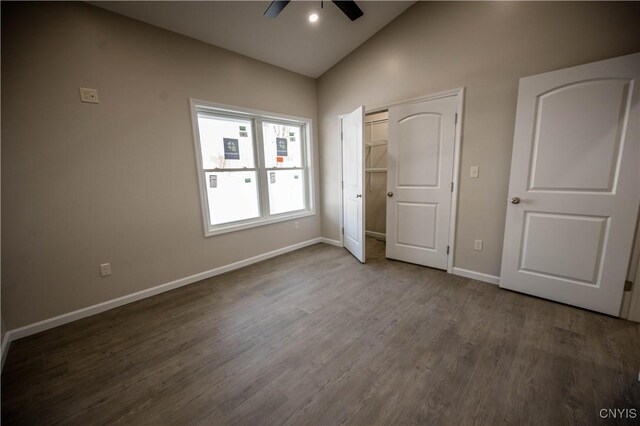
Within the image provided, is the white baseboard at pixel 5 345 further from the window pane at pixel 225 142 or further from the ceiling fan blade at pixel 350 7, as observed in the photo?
the ceiling fan blade at pixel 350 7

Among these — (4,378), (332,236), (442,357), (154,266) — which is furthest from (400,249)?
(4,378)

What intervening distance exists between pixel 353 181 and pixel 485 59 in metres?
1.85

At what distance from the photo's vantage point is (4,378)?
5.22 feet

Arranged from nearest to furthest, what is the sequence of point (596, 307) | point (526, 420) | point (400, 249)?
1. point (526, 420)
2. point (596, 307)
3. point (400, 249)

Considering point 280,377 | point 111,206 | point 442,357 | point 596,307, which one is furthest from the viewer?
point 111,206

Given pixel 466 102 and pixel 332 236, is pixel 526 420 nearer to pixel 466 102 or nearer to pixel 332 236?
pixel 466 102

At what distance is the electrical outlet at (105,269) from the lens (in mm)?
2287

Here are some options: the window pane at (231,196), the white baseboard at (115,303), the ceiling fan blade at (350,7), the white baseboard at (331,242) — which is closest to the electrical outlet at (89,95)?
the window pane at (231,196)

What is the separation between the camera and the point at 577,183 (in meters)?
2.04

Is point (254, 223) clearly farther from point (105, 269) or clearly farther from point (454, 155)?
point (454, 155)

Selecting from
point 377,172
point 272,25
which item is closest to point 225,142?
point 272,25

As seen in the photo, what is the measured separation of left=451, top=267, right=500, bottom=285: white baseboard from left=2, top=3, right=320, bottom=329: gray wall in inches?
117

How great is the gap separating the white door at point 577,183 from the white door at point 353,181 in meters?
1.53

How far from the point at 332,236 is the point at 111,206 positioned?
287 cm
